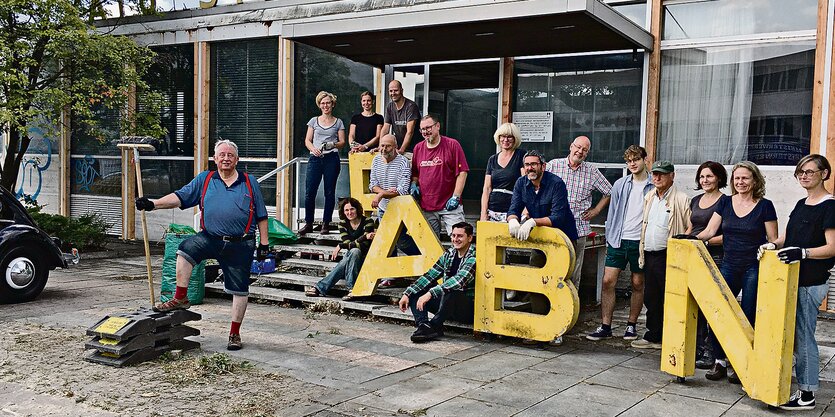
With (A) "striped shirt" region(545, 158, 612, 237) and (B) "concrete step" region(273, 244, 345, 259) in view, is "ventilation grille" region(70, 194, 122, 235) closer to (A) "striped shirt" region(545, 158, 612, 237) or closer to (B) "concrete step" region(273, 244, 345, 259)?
(B) "concrete step" region(273, 244, 345, 259)

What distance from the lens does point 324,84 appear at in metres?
13.4

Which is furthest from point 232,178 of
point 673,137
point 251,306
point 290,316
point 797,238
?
point 673,137

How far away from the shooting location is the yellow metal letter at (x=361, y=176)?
34.7ft

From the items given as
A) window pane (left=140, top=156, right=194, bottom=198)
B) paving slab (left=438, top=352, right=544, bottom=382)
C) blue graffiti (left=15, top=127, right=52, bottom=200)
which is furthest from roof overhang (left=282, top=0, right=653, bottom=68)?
blue graffiti (left=15, top=127, right=52, bottom=200)

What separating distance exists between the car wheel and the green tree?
378 centimetres

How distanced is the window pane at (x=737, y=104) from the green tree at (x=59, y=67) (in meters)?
9.33

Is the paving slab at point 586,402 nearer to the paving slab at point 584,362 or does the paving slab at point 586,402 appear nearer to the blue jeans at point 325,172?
the paving slab at point 584,362

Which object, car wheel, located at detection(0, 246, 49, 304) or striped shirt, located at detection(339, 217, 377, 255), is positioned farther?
striped shirt, located at detection(339, 217, 377, 255)

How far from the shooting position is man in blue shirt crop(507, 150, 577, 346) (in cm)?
711

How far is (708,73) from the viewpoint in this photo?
9742 millimetres

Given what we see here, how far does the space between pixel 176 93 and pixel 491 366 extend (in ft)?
35.7

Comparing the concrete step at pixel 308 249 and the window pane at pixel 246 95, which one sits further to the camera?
the window pane at pixel 246 95

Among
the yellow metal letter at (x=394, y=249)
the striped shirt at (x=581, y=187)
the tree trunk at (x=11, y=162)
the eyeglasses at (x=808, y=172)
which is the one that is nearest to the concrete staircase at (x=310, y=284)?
the yellow metal letter at (x=394, y=249)

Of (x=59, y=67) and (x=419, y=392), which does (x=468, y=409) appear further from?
(x=59, y=67)
